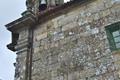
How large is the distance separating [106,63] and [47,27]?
2349 millimetres

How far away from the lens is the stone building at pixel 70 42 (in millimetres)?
6242

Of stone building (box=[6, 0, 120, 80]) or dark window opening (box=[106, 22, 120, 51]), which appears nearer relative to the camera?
stone building (box=[6, 0, 120, 80])

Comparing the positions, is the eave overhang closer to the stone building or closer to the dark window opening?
the stone building

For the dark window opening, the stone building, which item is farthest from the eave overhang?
the dark window opening

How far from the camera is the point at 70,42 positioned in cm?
700

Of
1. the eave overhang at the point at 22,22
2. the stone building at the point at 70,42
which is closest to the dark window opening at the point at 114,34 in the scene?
the stone building at the point at 70,42

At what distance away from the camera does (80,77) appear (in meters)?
6.24

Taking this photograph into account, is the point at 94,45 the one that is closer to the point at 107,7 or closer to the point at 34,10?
the point at 107,7

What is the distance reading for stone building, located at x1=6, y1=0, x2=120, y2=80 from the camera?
20.5 feet

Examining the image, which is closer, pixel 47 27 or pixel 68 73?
pixel 68 73

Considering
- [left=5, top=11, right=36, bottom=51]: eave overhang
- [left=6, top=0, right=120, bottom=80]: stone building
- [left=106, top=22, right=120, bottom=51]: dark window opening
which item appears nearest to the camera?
[left=6, top=0, right=120, bottom=80]: stone building

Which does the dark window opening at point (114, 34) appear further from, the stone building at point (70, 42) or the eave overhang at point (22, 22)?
the eave overhang at point (22, 22)

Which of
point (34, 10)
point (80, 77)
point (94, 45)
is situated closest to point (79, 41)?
point (94, 45)

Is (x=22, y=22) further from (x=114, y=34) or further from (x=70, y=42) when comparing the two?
(x=114, y=34)
